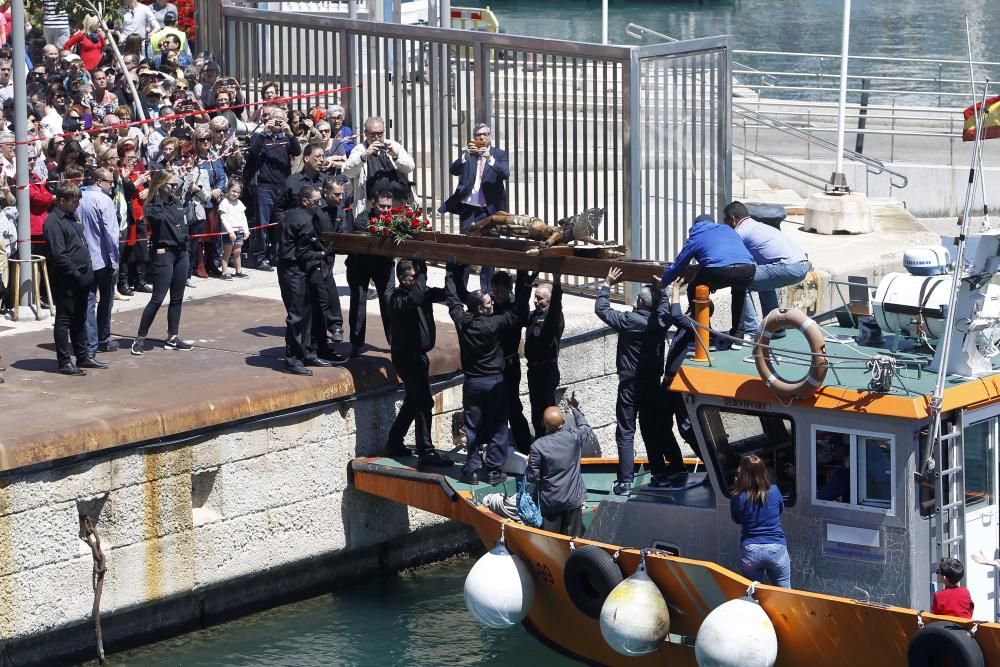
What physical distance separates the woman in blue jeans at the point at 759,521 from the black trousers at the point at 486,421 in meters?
2.74

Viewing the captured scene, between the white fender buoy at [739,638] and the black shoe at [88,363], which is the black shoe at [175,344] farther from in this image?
the white fender buoy at [739,638]

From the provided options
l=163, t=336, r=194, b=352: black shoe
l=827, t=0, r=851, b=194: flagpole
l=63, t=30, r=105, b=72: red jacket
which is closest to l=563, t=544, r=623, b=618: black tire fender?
l=163, t=336, r=194, b=352: black shoe

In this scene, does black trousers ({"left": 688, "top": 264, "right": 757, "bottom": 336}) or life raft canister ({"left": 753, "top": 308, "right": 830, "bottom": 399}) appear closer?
life raft canister ({"left": 753, "top": 308, "right": 830, "bottom": 399})

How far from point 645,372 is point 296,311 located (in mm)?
2789

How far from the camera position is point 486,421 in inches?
511

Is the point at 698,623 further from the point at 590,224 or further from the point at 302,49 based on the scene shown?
the point at 302,49

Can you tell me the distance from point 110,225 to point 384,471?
2.93 metres

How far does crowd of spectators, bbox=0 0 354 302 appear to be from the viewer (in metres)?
15.1

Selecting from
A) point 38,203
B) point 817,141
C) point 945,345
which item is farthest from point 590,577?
point 817,141

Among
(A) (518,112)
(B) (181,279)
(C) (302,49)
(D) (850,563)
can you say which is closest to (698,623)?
(D) (850,563)

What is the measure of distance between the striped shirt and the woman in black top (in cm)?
781

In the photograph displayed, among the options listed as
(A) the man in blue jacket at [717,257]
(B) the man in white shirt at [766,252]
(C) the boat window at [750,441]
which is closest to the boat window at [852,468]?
(C) the boat window at [750,441]

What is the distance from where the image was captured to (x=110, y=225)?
1355 centimetres

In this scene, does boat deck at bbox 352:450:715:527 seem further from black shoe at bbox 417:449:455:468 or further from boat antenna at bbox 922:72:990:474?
boat antenna at bbox 922:72:990:474
